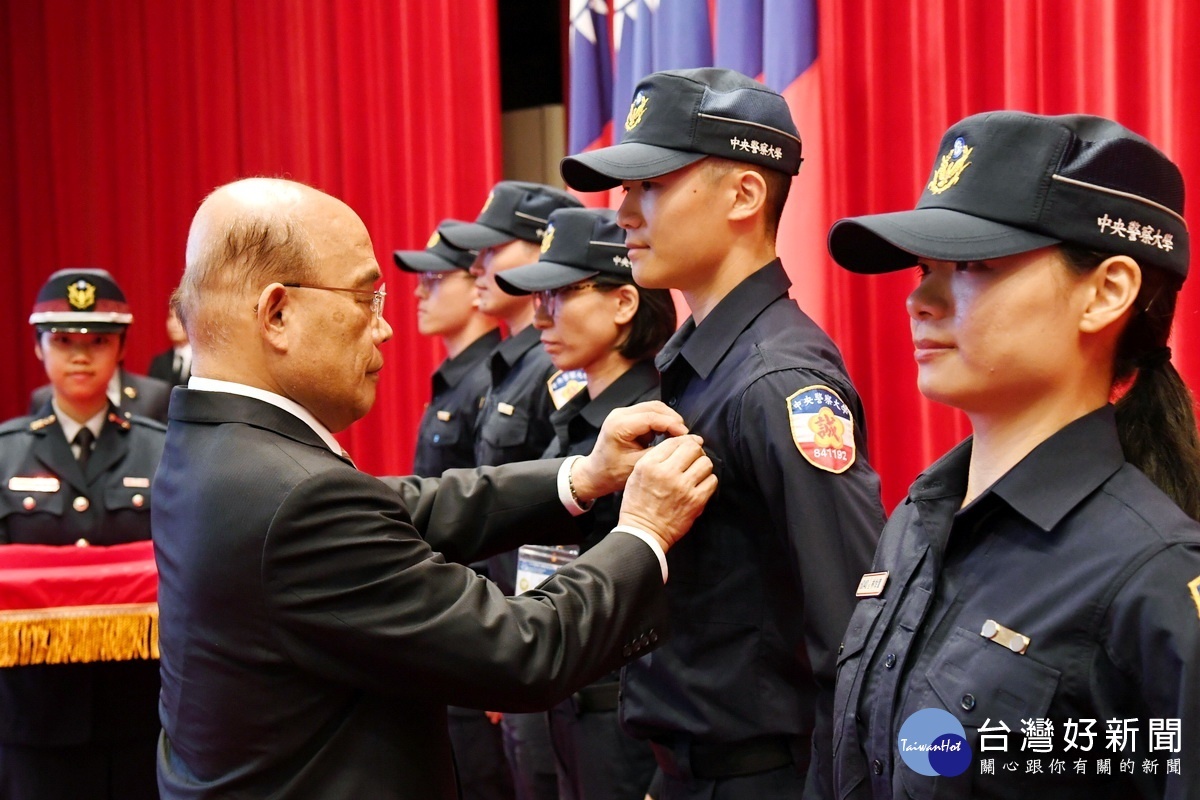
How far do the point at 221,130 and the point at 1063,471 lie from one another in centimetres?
575

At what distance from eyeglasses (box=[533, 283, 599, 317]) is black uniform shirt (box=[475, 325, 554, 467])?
45 cm

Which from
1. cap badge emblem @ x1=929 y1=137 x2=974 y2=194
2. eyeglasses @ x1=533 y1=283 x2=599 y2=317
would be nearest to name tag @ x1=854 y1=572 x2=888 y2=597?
cap badge emblem @ x1=929 y1=137 x2=974 y2=194

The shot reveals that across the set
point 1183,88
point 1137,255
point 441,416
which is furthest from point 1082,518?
point 441,416

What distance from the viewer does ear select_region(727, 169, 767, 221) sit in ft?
6.27

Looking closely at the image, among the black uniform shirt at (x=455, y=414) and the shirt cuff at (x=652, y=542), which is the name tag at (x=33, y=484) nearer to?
the black uniform shirt at (x=455, y=414)

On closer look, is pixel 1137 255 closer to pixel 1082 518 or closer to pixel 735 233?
pixel 1082 518

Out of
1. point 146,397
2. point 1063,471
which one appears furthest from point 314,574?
point 146,397

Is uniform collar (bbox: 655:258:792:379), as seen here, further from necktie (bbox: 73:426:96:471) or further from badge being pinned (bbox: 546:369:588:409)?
necktie (bbox: 73:426:96:471)

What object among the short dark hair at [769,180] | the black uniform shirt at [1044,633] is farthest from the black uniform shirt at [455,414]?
the black uniform shirt at [1044,633]

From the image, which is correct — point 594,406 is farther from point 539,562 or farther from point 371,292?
point 371,292

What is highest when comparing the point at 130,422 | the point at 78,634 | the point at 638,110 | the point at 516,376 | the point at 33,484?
the point at 638,110

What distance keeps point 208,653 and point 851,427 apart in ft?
2.99

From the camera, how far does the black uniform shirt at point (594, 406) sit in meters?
2.57

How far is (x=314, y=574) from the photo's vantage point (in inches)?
55.4
